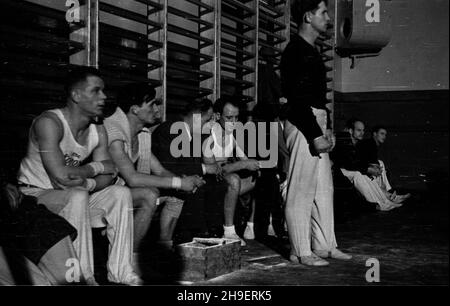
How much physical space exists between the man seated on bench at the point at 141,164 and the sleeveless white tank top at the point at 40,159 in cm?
29

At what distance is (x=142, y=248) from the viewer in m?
3.34

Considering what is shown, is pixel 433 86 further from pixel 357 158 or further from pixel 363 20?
pixel 357 158

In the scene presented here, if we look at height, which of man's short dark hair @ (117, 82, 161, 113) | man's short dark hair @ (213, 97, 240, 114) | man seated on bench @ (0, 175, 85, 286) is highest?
man's short dark hair @ (213, 97, 240, 114)

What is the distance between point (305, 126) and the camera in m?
3.23

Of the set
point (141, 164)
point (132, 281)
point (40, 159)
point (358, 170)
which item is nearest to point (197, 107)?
point (141, 164)

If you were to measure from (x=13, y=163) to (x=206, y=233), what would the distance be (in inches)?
64.4

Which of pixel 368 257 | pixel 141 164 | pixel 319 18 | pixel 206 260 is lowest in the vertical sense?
pixel 368 257

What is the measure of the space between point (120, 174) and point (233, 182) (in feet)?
3.64

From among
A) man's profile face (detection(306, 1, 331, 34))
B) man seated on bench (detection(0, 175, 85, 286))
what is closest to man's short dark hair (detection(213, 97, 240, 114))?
man's profile face (detection(306, 1, 331, 34))

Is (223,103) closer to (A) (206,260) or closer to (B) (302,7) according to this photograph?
(B) (302,7)

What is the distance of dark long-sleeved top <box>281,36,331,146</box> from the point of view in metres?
3.22

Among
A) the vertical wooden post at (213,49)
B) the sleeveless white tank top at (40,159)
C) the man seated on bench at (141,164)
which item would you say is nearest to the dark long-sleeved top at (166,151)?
the man seated on bench at (141,164)

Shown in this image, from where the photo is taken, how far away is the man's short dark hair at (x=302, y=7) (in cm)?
332

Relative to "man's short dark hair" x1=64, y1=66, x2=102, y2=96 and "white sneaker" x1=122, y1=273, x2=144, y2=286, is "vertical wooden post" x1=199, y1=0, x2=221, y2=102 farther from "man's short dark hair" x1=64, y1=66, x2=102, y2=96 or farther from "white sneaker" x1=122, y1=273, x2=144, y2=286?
"white sneaker" x1=122, y1=273, x2=144, y2=286
